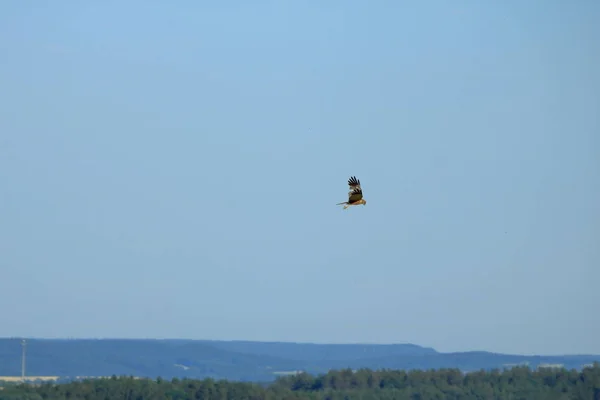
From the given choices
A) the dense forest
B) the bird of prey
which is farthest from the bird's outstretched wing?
the dense forest

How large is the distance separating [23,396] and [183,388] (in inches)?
554

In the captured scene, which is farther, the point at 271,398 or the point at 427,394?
the point at 427,394

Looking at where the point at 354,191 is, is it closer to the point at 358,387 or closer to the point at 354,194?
the point at 354,194

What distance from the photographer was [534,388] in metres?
132

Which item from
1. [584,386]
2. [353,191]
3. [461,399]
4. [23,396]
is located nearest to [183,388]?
[23,396]

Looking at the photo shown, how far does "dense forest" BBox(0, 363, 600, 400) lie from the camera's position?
116312 millimetres

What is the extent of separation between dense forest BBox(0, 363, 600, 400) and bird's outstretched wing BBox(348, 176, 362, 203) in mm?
67783

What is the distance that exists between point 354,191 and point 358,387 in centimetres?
9023

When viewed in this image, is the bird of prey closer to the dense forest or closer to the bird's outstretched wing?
the bird's outstretched wing

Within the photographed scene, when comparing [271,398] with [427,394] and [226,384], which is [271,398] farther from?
[427,394]

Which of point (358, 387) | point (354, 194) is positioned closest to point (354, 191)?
point (354, 194)

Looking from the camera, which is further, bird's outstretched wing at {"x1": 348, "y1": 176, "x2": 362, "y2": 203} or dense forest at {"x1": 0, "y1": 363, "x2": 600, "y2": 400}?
dense forest at {"x1": 0, "y1": 363, "x2": 600, "y2": 400}

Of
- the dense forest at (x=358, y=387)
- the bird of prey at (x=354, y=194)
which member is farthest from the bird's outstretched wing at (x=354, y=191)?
the dense forest at (x=358, y=387)

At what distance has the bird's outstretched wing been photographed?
45.3m
